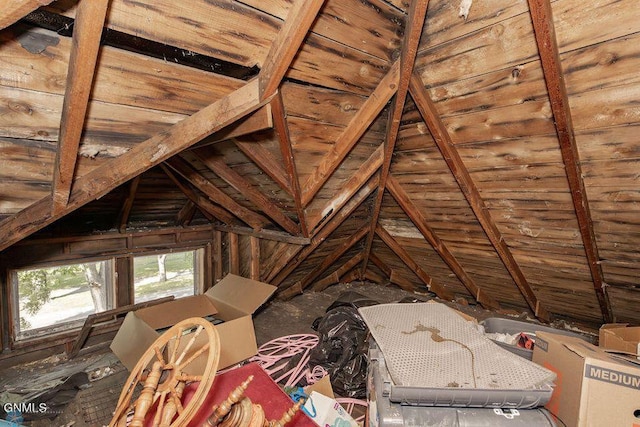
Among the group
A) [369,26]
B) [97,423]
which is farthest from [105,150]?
[97,423]

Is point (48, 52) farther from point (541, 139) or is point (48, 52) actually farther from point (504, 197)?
point (504, 197)

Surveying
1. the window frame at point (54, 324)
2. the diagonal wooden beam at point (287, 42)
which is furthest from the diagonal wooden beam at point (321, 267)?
the diagonal wooden beam at point (287, 42)

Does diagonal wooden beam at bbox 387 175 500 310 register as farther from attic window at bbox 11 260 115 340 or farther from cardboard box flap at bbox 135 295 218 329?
attic window at bbox 11 260 115 340

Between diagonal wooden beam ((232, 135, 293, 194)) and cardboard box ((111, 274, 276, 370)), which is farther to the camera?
cardboard box ((111, 274, 276, 370))

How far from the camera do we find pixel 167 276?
614 centimetres

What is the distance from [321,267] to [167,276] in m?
3.52

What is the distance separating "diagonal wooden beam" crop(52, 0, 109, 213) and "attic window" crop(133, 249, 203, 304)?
355 cm

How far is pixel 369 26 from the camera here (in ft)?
5.45

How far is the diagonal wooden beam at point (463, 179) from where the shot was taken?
6.66 feet

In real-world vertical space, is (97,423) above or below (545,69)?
below

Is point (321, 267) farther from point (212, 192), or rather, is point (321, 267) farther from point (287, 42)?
point (287, 42)

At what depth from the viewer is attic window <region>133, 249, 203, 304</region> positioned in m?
4.79

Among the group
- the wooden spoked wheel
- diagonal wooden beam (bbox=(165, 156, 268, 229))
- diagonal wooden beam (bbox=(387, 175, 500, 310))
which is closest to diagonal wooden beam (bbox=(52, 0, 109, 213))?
the wooden spoked wheel

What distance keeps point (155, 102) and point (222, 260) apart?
12.0 feet
